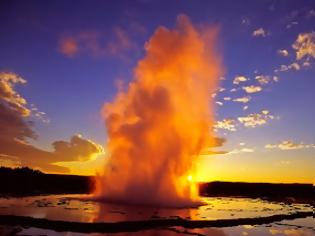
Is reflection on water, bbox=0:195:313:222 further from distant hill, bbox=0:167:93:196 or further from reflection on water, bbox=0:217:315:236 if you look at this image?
distant hill, bbox=0:167:93:196

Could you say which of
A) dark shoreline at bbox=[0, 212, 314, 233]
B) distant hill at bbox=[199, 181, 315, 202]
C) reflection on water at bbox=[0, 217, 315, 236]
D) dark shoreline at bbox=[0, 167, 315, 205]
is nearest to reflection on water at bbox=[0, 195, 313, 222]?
dark shoreline at bbox=[0, 212, 314, 233]

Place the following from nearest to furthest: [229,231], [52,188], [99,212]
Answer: [229,231] → [99,212] → [52,188]

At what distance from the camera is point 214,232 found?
1927 centimetres

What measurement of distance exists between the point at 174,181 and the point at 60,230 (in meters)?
18.5

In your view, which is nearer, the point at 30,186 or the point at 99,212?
the point at 99,212

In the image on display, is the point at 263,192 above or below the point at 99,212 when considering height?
above

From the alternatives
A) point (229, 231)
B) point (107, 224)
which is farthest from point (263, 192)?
point (107, 224)

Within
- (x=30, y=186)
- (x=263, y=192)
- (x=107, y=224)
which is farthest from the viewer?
(x=263, y=192)

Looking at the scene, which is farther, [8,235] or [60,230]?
[60,230]

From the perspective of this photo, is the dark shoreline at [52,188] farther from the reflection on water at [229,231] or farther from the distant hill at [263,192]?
the reflection on water at [229,231]

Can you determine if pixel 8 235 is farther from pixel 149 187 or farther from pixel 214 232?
pixel 149 187

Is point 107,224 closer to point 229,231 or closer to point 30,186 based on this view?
point 229,231

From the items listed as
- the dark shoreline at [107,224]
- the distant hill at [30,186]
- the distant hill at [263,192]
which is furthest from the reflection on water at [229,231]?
the distant hill at [263,192]

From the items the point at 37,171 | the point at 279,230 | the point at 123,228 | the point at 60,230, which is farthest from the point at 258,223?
the point at 37,171
